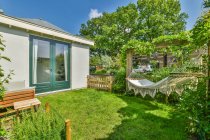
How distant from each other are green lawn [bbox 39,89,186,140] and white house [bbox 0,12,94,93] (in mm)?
1707

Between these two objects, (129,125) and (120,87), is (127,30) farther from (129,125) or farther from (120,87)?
(129,125)

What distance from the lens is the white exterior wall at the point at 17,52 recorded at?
505cm

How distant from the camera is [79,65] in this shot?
7969 mm

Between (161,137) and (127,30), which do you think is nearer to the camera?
(161,137)

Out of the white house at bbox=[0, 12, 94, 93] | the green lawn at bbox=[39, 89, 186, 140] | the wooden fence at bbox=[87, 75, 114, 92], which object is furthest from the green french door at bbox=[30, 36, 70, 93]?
the green lawn at bbox=[39, 89, 186, 140]

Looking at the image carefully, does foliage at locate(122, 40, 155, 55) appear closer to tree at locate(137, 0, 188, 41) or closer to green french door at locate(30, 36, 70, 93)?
green french door at locate(30, 36, 70, 93)

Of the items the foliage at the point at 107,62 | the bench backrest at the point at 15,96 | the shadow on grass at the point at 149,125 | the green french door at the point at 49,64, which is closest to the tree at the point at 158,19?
the foliage at the point at 107,62

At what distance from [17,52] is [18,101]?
2.36m

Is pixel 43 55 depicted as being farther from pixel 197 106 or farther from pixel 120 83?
pixel 197 106

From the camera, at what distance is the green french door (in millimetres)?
5934

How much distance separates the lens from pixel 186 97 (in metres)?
2.21

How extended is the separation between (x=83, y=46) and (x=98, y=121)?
5385 mm

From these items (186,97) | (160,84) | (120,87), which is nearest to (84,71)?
(120,87)

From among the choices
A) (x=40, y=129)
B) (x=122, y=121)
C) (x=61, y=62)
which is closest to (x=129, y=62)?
(x=61, y=62)
